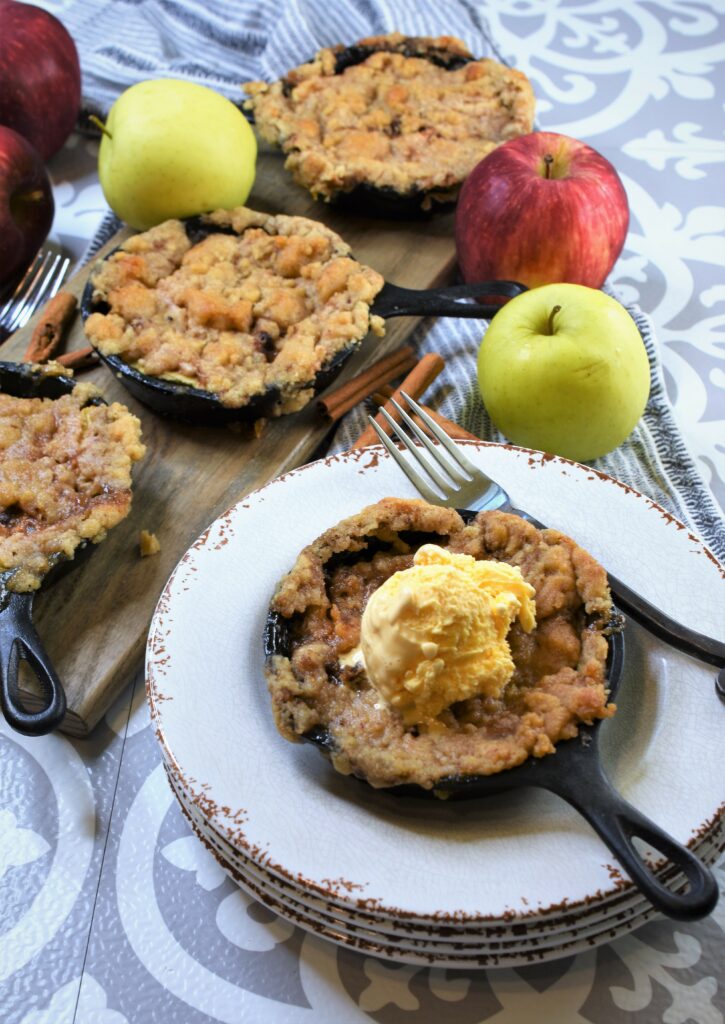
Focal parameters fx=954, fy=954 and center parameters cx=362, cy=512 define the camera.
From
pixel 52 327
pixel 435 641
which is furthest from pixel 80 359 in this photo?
pixel 435 641

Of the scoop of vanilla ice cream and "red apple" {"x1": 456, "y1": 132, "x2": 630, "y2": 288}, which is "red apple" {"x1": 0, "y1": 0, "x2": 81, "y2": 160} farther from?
the scoop of vanilla ice cream

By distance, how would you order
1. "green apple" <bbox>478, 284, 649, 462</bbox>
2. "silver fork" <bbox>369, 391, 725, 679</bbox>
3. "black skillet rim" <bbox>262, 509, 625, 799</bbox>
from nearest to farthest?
1. "black skillet rim" <bbox>262, 509, 625, 799</bbox>
2. "silver fork" <bbox>369, 391, 725, 679</bbox>
3. "green apple" <bbox>478, 284, 649, 462</bbox>

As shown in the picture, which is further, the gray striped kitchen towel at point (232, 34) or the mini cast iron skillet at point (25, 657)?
the gray striped kitchen towel at point (232, 34)

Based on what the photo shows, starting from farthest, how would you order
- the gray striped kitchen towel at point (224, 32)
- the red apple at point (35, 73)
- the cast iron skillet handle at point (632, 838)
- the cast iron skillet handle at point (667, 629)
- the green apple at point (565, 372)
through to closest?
1. the gray striped kitchen towel at point (224, 32)
2. the red apple at point (35, 73)
3. the green apple at point (565, 372)
4. the cast iron skillet handle at point (667, 629)
5. the cast iron skillet handle at point (632, 838)

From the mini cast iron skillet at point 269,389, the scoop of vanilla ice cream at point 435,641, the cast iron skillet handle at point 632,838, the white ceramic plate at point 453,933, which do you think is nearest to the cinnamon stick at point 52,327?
the mini cast iron skillet at point 269,389

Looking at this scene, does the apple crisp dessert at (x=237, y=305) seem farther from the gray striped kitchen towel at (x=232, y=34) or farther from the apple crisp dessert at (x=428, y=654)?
the gray striped kitchen towel at (x=232, y=34)

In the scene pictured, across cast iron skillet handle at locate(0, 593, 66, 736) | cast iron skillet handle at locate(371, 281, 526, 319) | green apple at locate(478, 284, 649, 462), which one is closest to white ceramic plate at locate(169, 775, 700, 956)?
cast iron skillet handle at locate(0, 593, 66, 736)

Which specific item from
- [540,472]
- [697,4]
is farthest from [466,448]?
[697,4]
